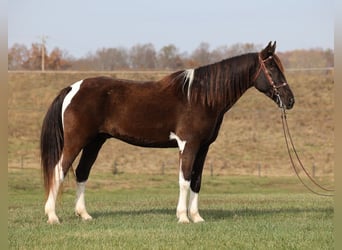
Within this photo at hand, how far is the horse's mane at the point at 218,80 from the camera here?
9.74 metres

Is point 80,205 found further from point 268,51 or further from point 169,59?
point 169,59

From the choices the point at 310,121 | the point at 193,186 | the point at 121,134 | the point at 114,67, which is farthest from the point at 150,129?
the point at 114,67

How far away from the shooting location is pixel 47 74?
52.9 metres

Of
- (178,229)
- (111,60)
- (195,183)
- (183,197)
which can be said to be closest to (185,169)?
(183,197)

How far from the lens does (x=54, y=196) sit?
376 inches

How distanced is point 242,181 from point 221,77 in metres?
21.5

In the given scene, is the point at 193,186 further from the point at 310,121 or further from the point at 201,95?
the point at 310,121

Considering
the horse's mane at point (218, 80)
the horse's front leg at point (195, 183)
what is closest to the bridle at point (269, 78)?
the horse's mane at point (218, 80)

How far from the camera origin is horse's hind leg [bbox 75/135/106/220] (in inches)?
400

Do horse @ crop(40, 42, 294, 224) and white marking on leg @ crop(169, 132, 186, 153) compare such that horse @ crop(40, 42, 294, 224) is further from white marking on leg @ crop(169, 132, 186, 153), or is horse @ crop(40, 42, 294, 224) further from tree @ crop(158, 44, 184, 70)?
tree @ crop(158, 44, 184, 70)

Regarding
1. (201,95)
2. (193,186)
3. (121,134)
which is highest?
(201,95)

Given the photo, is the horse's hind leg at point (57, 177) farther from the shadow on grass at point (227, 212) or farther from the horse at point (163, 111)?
the shadow on grass at point (227, 212)

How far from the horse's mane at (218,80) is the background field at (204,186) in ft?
6.42

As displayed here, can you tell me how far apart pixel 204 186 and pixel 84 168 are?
1912 cm
